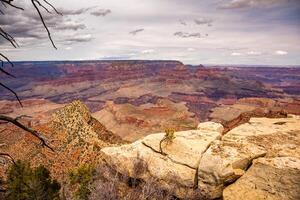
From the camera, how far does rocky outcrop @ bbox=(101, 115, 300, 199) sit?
72.1 feet

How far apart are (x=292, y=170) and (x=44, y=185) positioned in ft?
99.0

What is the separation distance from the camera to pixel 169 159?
28.5 meters

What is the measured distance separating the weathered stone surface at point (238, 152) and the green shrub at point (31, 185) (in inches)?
772

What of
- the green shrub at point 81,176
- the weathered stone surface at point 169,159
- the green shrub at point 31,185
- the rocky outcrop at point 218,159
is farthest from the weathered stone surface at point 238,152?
the green shrub at point 31,185

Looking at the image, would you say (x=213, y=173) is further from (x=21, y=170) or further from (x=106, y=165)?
(x=21, y=170)

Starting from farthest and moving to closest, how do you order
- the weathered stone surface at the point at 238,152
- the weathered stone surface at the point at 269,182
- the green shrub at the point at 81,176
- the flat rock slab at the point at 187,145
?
the green shrub at the point at 81,176 → the flat rock slab at the point at 187,145 → the weathered stone surface at the point at 238,152 → the weathered stone surface at the point at 269,182

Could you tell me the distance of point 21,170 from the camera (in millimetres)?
43469

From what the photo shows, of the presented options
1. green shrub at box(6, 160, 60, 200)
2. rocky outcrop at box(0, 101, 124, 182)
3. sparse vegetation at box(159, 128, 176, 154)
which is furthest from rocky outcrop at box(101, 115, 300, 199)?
rocky outcrop at box(0, 101, 124, 182)

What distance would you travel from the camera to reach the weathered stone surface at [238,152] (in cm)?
2352

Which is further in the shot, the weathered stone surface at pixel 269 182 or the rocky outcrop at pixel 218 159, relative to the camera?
the rocky outcrop at pixel 218 159

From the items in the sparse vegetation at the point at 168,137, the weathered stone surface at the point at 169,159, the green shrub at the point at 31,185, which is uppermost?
the sparse vegetation at the point at 168,137

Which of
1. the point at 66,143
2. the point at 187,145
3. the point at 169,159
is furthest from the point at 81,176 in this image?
the point at 187,145

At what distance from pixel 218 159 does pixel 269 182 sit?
166 inches

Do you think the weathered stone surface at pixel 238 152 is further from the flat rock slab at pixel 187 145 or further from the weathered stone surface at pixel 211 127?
the weathered stone surface at pixel 211 127
